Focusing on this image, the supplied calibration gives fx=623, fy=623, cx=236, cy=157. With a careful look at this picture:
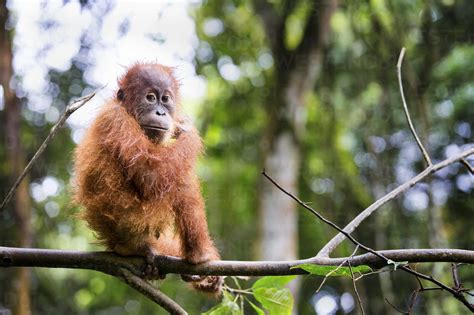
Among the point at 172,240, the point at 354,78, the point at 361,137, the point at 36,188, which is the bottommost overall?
the point at 172,240

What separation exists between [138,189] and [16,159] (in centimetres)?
211

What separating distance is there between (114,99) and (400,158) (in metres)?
3.06

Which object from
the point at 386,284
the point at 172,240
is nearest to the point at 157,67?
the point at 172,240

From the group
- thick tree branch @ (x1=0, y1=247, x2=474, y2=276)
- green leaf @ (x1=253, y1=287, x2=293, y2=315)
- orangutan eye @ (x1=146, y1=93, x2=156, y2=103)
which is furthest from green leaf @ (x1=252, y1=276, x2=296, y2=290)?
orangutan eye @ (x1=146, y1=93, x2=156, y2=103)

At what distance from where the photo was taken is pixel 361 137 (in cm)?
529

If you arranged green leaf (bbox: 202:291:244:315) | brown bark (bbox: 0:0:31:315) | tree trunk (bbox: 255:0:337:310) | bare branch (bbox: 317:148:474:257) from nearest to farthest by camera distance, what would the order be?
1. bare branch (bbox: 317:148:474:257)
2. green leaf (bbox: 202:291:244:315)
3. brown bark (bbox: 0:0:31:315)
4. tree trunk (bbox: 255:0:337:310)

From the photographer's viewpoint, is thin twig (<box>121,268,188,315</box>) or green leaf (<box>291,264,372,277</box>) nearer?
green leaf (<box>291,264,372,277</box>)

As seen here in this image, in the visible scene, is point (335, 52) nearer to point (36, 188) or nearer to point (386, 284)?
point (386, 284)

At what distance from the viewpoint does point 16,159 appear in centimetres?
379

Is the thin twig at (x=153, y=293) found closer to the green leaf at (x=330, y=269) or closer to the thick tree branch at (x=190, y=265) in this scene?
the thick tree branch at (x=190, y=265)

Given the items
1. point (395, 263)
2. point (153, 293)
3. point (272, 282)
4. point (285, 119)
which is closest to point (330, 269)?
point (395, 263)

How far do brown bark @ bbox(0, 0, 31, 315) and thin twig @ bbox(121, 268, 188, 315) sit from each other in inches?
76.4

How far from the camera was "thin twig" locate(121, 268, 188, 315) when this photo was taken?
1.62 m

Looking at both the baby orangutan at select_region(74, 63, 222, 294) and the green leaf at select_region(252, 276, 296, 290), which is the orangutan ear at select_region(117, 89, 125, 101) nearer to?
the baby orangutan at select_region(74, 63, 222, 294)
